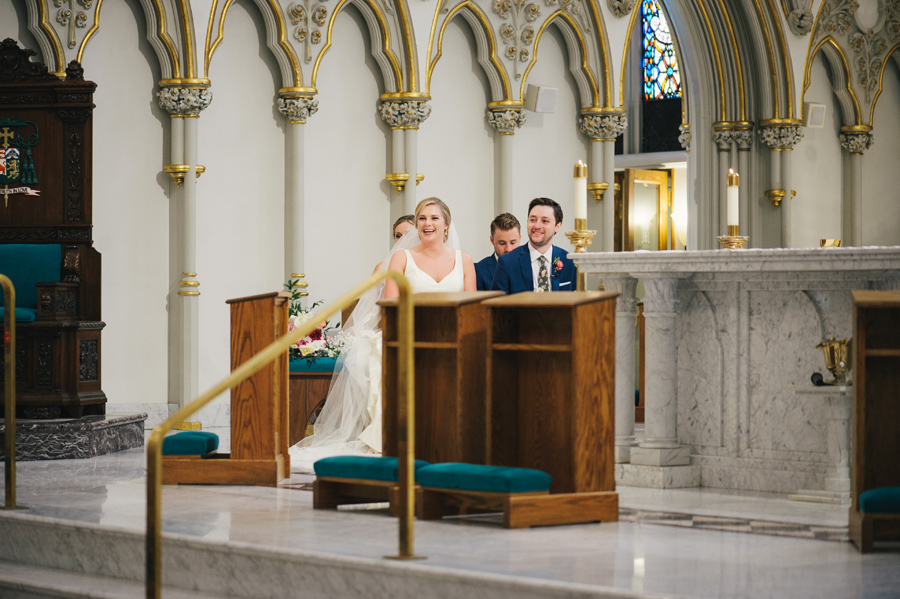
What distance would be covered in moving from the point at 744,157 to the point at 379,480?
909cm

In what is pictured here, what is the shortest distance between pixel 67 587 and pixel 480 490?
1.64m

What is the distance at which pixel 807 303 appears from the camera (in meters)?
5.81

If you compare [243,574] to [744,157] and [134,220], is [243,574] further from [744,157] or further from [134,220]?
[744,157]

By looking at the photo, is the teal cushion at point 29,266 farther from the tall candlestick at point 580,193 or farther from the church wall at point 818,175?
the church wall at point 818,175

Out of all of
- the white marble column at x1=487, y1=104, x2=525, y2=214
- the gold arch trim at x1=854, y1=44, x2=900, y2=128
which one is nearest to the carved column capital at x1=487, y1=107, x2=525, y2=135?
the white marble column at x1=487, y1=104, x2=525, y2=214

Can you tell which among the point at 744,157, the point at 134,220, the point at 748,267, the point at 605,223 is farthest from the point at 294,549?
the point at 744,157

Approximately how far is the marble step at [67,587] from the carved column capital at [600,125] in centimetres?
780

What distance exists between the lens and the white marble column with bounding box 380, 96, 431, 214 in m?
10.2

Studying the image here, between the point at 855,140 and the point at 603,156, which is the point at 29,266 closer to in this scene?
the point at 603,156

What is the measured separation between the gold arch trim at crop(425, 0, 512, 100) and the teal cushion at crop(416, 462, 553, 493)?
590 centimetres

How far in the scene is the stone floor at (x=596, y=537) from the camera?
12.3ft

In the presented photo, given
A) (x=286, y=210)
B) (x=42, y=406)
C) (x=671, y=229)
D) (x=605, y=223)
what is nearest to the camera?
(x=42, y=406)

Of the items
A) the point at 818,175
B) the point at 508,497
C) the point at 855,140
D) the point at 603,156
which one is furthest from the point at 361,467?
the point at 855,140

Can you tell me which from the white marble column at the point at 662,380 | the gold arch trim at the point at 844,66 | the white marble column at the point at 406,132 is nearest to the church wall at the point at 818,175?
the gold arch trim at the point at 844,66
